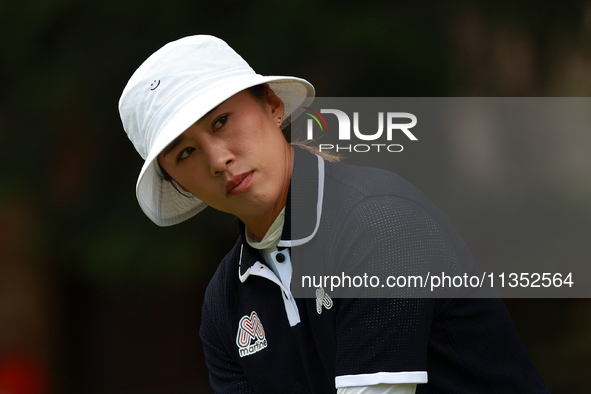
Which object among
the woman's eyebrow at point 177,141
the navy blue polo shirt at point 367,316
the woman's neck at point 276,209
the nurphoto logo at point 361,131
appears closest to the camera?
the navy blue polo shirt at point 367,316

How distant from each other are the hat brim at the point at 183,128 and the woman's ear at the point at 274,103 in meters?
0.03

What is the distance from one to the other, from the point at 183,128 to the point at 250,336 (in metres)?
0.53

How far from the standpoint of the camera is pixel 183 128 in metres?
1.12

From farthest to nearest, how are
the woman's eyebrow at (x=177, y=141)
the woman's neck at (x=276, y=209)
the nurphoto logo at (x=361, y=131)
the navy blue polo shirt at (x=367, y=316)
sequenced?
the nurphoto logo at (x=361, y=131) < the woman's neck at (x=276, y=209) < the woman's eyebrow at (x=177, y=141) < the navy blue polo shirt at (x=367, y=316)

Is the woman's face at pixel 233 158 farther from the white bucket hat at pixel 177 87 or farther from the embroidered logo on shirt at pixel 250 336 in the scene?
the embroidered logo on shirt at pixel 250 336

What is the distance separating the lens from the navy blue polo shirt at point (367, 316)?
1.05 m

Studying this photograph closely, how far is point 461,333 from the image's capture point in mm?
1146

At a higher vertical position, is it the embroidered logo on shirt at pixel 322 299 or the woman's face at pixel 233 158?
the woman's face at pixel 233 158

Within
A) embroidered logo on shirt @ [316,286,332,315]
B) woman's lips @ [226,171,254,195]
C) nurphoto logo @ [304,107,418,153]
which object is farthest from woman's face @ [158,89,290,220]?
nurphoto logo @ [304,107,418,153]

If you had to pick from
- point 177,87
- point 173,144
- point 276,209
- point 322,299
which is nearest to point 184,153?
point 173,144

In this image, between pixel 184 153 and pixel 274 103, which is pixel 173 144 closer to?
pixel 184 153

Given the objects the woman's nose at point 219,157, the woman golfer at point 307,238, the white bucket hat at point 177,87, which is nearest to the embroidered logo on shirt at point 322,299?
the woman golfer at point 307,238

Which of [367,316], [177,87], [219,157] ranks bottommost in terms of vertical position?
[367,316]

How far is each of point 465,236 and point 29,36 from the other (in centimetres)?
191
